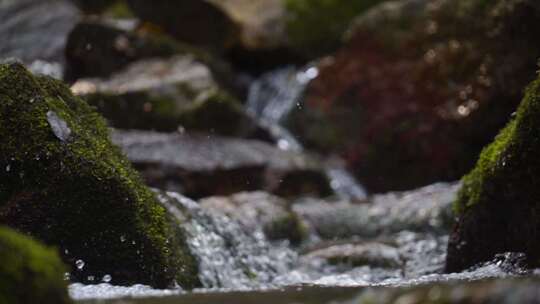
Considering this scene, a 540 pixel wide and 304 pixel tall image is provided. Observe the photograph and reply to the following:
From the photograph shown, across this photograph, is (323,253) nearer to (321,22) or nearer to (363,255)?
(363,255)

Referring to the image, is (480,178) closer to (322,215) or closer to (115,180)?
(115,180)

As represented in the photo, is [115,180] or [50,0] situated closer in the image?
[115,180]

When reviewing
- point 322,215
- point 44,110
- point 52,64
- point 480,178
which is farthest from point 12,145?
point 52,64

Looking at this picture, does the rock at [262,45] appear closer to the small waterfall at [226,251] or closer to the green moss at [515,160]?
the small waterfall at [226,251]

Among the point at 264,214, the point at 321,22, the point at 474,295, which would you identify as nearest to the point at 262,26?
the point at 321,22

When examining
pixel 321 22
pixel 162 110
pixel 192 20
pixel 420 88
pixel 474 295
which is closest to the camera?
pixel 474 295
